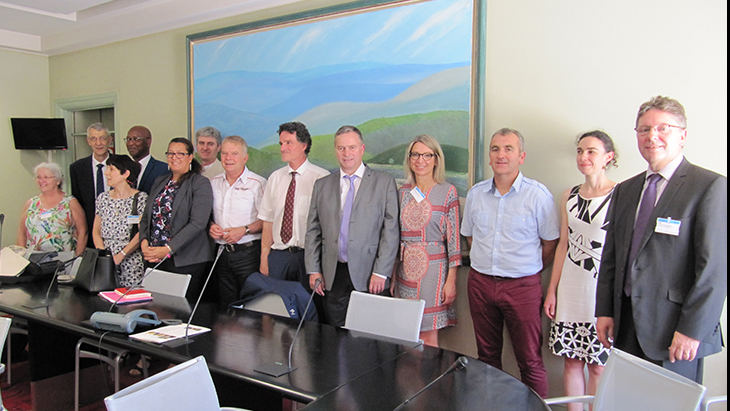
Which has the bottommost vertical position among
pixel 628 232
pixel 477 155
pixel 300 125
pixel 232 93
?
pixel 628 232

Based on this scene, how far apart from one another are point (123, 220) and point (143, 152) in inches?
51.6

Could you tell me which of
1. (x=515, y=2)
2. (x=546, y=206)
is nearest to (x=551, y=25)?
(x=515, y=2)

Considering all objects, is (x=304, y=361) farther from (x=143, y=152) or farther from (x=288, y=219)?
(x=143, y=152)

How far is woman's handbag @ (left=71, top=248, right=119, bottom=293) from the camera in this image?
3648 millimetres

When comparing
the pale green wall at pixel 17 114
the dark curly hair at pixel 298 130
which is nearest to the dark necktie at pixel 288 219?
the dark curly hair at pixel 298 130

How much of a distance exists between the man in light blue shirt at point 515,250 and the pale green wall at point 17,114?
621 cm

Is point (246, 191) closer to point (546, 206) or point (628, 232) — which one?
point (546, 206)

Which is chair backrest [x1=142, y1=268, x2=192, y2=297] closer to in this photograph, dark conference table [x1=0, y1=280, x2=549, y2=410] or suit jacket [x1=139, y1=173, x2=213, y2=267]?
dark conference table [x1=0, y1=280, x2=549, y2=410]

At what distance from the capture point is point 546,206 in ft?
10.4

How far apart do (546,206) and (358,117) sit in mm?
1746

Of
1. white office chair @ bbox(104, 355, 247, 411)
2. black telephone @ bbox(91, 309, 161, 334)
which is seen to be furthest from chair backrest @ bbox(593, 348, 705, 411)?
black telephone @ bbox(91, 309, 161, 334)

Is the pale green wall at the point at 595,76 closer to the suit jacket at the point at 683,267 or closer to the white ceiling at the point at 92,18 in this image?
the suit jacket at the point at 683,267

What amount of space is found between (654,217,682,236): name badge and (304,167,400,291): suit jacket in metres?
1.73

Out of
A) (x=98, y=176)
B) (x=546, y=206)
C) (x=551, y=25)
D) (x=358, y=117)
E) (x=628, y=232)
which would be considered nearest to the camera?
(x=628, y=232)
